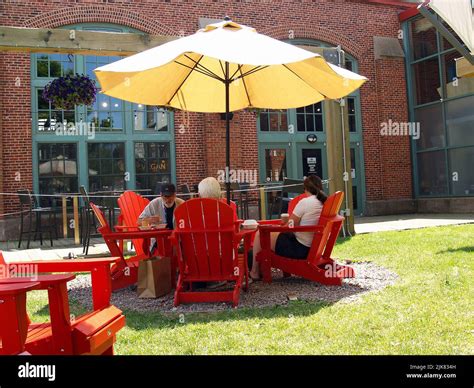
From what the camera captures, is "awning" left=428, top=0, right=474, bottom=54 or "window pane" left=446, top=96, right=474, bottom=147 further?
"window pane" left=446, top=96, right=474, bottom=147

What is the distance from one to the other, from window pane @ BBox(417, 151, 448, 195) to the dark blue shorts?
971 cm

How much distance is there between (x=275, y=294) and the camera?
14.6ft

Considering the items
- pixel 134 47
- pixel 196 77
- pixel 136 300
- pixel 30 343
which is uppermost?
pixel 134 47

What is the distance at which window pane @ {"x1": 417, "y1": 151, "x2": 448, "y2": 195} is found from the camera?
13.4 metres

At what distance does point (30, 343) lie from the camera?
212 centimetres

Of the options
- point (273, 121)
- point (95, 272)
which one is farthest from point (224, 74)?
point (273, 121)

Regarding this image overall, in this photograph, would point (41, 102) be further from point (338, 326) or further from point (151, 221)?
point (338, 326)

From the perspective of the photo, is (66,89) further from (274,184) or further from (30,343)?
(274,184)

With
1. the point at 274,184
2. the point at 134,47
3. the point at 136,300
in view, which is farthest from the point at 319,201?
the point at 274,184

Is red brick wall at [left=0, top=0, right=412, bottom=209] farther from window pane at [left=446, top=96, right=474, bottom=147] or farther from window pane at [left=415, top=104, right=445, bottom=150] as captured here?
window pane at [left=446, top=96, right=474, bottom=147]

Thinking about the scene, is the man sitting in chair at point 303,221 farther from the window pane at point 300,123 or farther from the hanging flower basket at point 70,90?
the window pane at point 300,123

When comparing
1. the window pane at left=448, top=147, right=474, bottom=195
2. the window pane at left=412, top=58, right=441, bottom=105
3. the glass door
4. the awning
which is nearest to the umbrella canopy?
the awning

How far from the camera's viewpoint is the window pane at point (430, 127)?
13.4 metres
